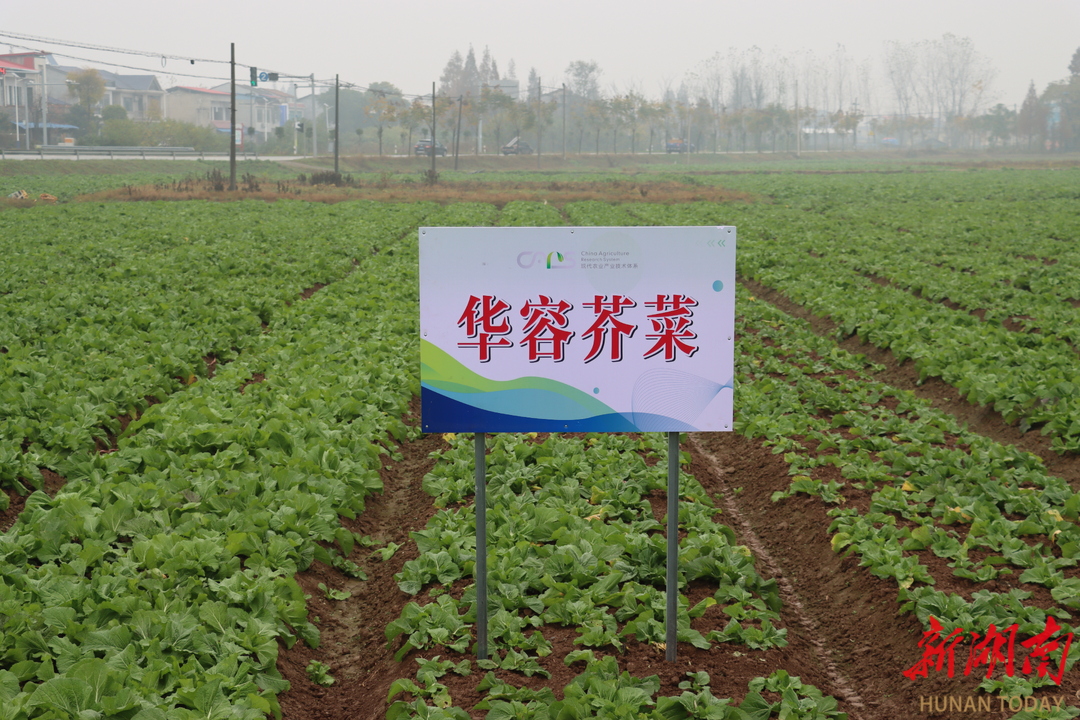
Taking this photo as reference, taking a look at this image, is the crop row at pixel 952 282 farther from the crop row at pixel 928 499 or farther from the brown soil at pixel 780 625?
the brown soil at pixel 780 625

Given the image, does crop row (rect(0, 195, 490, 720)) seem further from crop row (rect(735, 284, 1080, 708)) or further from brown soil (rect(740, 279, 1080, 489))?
brown soil (rect(740, 279, 1080, 489))

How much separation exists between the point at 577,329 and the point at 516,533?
2171 mm

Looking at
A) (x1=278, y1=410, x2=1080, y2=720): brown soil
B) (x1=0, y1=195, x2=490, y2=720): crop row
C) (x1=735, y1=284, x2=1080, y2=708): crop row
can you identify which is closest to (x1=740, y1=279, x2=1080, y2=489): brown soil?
(x1=735, y1=284, x2=1080, y2=708): crop row

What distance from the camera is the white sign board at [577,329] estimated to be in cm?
419

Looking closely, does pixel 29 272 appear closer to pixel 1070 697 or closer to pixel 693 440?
pixel 693 440

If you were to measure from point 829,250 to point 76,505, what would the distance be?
62.7ft

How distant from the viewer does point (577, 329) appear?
421 cm

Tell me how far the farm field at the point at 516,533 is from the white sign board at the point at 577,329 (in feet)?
4.50

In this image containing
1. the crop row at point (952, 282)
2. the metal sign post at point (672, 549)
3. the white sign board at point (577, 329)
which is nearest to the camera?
the white sign board at point (577, 329)

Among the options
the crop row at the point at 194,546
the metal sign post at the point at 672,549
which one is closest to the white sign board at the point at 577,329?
the metal sign post at the point at 672,549

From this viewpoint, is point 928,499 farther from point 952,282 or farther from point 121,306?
point 121,306

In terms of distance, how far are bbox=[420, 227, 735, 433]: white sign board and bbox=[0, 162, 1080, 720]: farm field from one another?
54.0 inches

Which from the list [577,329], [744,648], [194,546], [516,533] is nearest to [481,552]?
[577,329]

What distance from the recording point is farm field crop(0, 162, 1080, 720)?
14.3 ft
